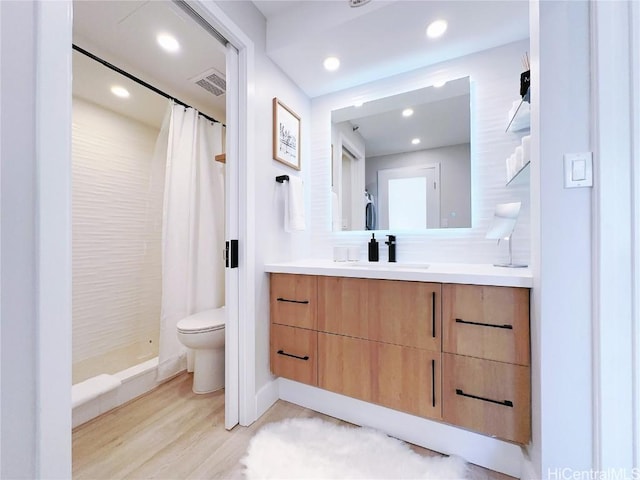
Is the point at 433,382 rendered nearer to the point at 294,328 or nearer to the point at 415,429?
the point at 415,429

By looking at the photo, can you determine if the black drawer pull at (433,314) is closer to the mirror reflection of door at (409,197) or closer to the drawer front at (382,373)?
the drawer front at (382,373)

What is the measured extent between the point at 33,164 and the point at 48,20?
1.17 ft

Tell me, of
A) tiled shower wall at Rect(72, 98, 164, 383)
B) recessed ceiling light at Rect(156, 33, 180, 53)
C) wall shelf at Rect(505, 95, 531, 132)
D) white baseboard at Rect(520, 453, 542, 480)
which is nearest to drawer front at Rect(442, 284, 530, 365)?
white baseboard at Rect(520, 453, 542, 480)

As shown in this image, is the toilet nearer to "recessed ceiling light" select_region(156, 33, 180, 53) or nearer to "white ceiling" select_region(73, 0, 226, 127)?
"white ceiling" select_region(73, 0, 226, 127)

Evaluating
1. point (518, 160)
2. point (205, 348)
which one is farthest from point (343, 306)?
point (518, 160)

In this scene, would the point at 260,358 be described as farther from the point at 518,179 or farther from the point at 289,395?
the point at 518,179

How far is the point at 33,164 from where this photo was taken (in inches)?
24.1

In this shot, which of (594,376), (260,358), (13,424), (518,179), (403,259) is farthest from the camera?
(403,259)

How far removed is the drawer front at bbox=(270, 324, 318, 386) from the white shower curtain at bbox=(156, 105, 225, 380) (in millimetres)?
900

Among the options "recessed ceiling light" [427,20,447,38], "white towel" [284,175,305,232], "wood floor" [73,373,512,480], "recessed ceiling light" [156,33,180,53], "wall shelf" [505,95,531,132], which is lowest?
"wood floor" [73,373,512,480]

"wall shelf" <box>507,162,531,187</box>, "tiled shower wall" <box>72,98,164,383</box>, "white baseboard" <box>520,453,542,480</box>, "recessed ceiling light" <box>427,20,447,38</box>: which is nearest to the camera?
"white baseboard" <box>520,453,542,480</box>

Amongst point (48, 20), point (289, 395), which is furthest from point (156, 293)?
point (48, 20)

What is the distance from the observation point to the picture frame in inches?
66.0

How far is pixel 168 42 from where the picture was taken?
163 cm
